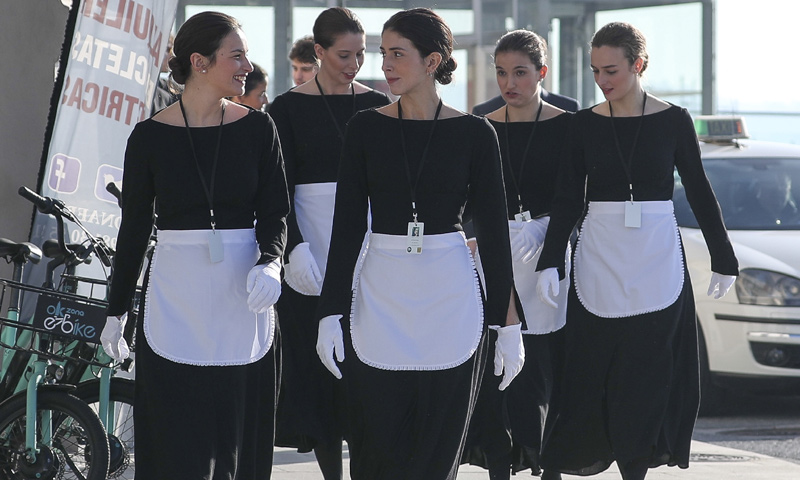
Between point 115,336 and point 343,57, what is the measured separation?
1.58 metres

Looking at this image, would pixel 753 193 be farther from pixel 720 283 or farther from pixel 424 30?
pixel 424 30

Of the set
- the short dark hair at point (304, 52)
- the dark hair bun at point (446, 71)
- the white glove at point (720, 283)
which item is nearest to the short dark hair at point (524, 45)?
the white glove at point (720, 283)

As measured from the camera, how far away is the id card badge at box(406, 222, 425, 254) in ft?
13.3

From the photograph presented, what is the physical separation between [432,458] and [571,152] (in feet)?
5.91

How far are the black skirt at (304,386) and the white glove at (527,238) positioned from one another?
875mm

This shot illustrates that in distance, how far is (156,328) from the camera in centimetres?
405

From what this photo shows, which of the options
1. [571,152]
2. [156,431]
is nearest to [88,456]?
[156,431]

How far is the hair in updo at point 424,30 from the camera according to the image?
414 centimetres

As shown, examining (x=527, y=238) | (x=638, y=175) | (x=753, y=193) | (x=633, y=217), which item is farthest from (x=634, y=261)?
(x=753, y=193)

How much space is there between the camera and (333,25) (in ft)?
17.2

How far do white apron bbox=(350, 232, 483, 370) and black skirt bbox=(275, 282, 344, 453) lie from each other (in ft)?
3.55

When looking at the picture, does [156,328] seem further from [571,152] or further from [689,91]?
[689,91]

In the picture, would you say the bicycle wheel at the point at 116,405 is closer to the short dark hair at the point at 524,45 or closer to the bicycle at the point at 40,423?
the bicycle at the point at 40,423

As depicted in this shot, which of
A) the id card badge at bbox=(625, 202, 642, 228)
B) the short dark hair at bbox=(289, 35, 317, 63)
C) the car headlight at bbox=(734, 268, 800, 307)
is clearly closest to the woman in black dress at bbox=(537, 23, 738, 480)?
the id card badge at bbox=(625, 202, 642, 228)
